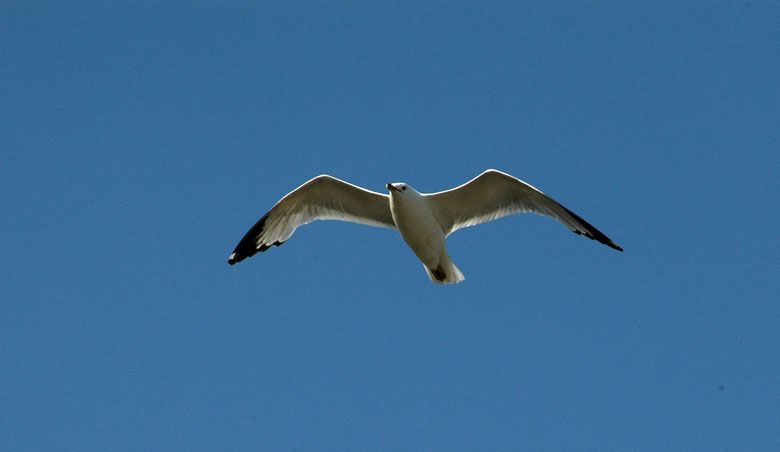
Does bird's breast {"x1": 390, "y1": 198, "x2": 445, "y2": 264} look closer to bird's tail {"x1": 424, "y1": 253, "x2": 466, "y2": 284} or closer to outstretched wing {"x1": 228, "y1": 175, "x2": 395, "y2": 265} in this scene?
bird's tail {"x1": 424, "y1": 253, "x2": 466, "y2": 284}

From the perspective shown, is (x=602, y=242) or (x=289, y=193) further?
(x=289, y=193)

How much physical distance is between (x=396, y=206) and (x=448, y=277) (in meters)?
1.38

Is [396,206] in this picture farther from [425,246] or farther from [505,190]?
[505,190]

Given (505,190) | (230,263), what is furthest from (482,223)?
(230,263)

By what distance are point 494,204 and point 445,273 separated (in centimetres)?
115

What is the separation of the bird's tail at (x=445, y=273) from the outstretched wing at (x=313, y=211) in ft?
3.02

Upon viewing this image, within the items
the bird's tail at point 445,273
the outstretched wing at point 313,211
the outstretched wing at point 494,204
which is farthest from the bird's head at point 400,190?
the bird's tail at point 445,273

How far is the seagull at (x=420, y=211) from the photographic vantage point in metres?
11.9

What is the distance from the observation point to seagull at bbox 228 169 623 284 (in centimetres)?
1192

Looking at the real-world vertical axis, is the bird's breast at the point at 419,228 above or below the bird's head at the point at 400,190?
below

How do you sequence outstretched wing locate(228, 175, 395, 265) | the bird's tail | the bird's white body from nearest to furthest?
the bird's white body → the bird's tail → outstretched wing locate(228, 175, 395, 265)

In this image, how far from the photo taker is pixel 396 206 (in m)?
11.8

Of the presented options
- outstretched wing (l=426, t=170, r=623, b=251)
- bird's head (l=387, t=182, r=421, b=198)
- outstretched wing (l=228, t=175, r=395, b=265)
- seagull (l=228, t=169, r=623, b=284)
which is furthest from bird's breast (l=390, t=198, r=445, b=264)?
outstretched wing (l=228, t=175, r=395, b=265)

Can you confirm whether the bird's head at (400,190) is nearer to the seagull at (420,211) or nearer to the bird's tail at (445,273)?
the seagull at (420,211)
